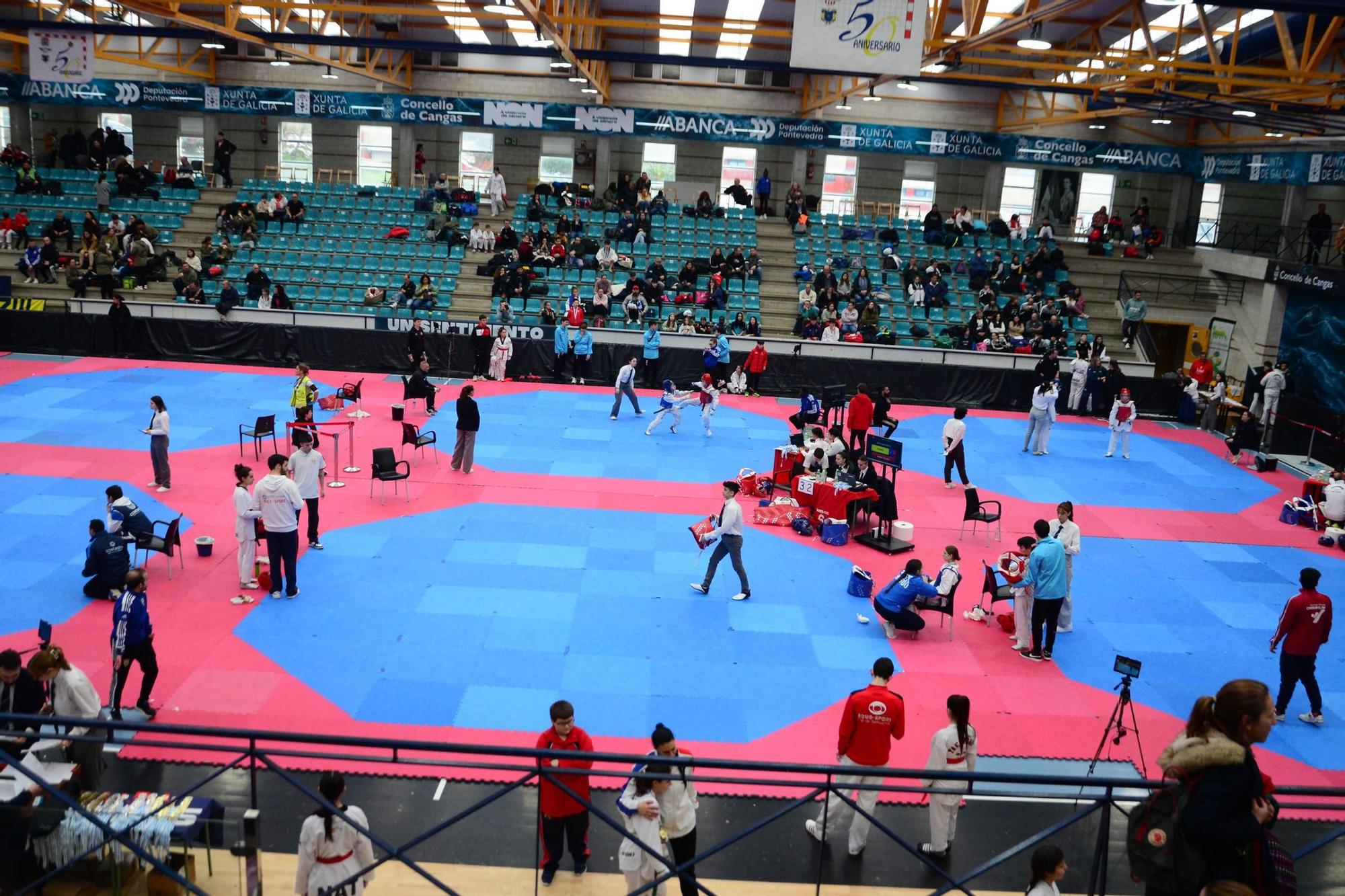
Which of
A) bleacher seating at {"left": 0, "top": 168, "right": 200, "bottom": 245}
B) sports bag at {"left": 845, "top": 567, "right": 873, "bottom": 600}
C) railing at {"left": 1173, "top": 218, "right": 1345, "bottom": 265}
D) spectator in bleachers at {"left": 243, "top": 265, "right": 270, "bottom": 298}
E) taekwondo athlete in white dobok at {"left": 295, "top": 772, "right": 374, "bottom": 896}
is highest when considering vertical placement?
railing at {"left": 1173, "top": 218, "right": 1345, "bottom": 265}

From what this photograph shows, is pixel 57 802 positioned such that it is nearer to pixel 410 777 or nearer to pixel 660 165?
pixel 410 777

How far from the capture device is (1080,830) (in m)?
9.54

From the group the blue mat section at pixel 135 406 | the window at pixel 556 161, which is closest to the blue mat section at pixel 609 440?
the blue mat section at pixel 135 406

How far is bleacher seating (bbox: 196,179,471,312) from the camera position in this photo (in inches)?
1337

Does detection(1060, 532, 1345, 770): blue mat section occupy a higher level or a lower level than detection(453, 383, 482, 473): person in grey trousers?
lower

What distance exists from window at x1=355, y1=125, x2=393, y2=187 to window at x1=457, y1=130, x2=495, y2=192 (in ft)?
9.55

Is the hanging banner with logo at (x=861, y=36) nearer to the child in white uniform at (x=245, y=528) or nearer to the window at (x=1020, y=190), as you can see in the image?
the child in white uniform at (x=245, y=528)

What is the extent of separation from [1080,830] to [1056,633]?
18.1ft

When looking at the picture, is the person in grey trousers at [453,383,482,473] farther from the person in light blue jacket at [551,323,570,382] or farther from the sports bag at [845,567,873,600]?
the person in light blue jacket at [551,323,570,382]

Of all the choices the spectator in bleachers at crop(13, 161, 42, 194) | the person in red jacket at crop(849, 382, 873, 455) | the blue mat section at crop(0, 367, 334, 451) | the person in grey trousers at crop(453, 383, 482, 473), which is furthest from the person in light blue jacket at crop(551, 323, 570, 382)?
the spectator in bleachers at crop(13, 161, 42, 194)

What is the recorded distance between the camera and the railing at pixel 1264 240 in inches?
1267

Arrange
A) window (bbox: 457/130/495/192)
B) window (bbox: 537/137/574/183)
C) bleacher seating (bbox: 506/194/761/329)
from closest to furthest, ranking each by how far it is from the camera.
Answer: bleacher seating (bbox: 506/194/761/329), window (bbox: 537/137/574/183), window (bbox: 457/130/495/192)

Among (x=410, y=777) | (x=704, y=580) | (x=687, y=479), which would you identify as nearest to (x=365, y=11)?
(x=687, y=479)

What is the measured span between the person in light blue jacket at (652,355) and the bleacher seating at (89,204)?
62.0 ft
